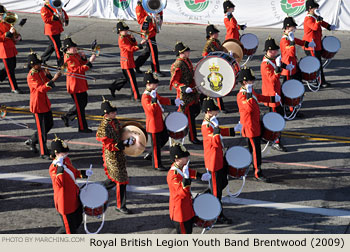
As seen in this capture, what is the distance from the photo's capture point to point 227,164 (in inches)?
482

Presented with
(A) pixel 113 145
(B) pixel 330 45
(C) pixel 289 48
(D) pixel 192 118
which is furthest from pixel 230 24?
(A) pixel 113 145

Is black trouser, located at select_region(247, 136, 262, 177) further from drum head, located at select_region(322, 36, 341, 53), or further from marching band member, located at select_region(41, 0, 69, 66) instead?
marching band member, located at select_region(41, 0, 69, 66)

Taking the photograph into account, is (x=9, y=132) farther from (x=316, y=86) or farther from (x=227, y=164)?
(x=316, y=86)

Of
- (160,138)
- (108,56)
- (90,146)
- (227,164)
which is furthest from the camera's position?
(108,56)

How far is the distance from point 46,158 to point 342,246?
6995 mm

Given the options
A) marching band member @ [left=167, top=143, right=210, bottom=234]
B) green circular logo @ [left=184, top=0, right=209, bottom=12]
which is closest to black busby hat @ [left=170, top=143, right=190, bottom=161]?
marching band member @ [left=167, top=143, right=210, bottom=234]

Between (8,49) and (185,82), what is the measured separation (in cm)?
577

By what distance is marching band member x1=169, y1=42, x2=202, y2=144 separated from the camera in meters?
15.3

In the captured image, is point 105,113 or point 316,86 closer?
point 105,113

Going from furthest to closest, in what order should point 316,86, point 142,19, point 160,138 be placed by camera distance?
1. point 142,19
2. point 316,86
3. point 160,138

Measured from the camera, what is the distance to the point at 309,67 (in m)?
16.4

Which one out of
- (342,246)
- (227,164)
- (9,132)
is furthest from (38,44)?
(342,246)

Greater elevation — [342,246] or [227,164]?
[227,164]

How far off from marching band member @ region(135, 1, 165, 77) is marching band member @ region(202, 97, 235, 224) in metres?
7.10
